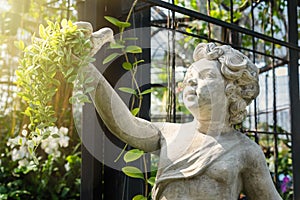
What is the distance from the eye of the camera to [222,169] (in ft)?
3.72

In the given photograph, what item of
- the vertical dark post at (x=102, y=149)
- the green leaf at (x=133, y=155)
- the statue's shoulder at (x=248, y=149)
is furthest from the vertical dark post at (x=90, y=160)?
the statue's shoulder at (x=248, y=149)

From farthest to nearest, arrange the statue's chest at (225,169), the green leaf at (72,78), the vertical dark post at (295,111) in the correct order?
1. the vertical dark post at (295,111)
2. the statue's chest at (225,169)
3. the green leaf at (72,78)

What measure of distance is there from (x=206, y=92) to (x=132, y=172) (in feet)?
0.93

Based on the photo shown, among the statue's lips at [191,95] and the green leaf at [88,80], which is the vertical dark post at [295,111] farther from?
the green leaf at [88,80]

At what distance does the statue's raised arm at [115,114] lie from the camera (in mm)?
1083

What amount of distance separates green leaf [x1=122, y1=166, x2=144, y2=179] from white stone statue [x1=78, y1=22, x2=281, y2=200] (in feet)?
0.21

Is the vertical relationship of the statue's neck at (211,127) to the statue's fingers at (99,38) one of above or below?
below

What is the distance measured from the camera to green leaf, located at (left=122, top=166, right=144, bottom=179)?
4.01ft

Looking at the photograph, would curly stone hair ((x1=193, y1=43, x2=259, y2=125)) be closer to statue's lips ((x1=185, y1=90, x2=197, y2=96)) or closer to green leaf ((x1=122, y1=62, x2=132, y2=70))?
statue's lips ((x1=185, y1=90, x2=197, y2=96))

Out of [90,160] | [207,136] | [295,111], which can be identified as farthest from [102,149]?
[295,111]

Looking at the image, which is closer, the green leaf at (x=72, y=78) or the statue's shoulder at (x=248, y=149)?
the green leaf at (x=72, y=78)

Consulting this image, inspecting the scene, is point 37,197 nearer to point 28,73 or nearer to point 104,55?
point 104,55

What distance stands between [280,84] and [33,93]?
4.54 meters

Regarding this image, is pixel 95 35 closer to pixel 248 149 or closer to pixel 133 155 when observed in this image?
pixel 133 155
